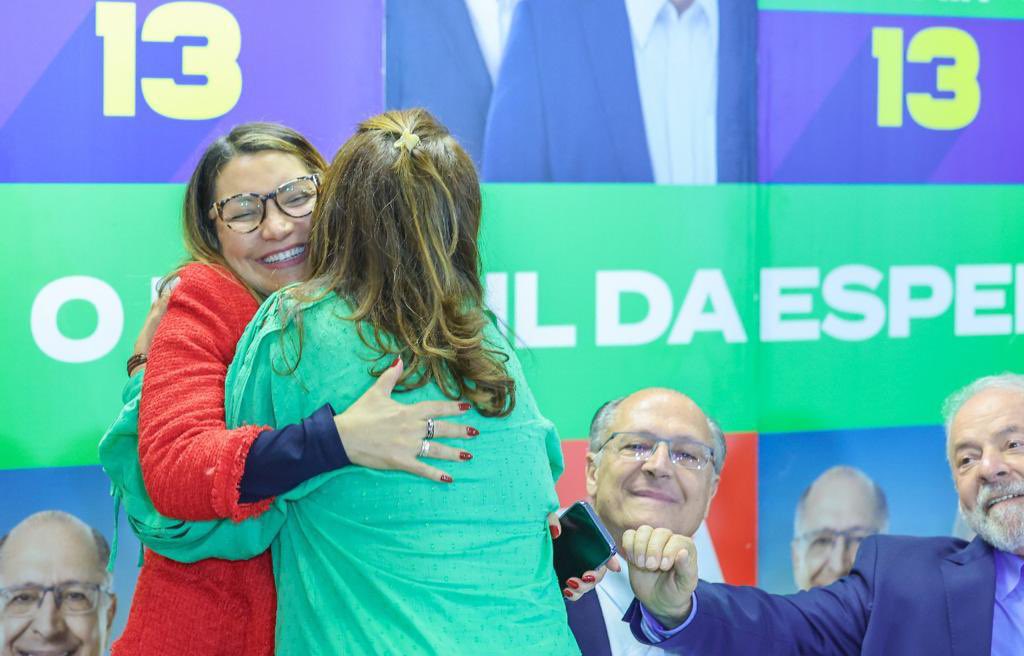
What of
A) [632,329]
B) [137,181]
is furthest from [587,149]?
[137,181]

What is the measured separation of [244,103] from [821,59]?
1.51 m

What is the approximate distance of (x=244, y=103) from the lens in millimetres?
2842

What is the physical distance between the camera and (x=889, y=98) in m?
3.45

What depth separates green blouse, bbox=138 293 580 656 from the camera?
151 cm

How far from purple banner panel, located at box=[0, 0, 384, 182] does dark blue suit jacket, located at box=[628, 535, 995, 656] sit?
139 centimetres

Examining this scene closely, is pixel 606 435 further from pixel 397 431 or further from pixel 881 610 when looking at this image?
pixel 397 431

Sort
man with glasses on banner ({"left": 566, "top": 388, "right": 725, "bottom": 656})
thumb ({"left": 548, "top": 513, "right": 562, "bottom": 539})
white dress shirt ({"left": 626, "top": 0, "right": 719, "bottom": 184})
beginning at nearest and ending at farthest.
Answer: thumb ({"left": 548, "top": 513, "right": 562, "bottom": 539}) < man with glasses on banner ({"left": 566, "top": 388, "right": 725, "bottom": 656}) < white dress shirt ({"left": 626, "top": 0, "right": 719, "bottom": 184})

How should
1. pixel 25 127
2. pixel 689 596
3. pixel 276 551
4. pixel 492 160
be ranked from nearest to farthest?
pixel 276 551, pixel 689 596, pixel 25 127, pixel 492 160

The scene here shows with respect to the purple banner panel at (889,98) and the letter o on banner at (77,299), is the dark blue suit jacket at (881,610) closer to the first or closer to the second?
the purple banner panel at (889,98)

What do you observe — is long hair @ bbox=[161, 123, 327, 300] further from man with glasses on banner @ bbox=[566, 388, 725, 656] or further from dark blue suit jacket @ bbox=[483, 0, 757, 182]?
dark blue suit jacket @ bbox=[483, 0, 757, 182]

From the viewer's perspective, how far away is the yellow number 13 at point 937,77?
11.3 feet

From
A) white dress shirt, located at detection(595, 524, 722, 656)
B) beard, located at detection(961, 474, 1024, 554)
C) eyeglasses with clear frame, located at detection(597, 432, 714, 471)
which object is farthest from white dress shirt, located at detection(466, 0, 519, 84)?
beard, located at detection(961, 474, 1024, 554)

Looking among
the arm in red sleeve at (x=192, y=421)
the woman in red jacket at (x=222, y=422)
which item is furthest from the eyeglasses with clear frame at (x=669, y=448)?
the arm in red sleeve at (x=192, y=421)

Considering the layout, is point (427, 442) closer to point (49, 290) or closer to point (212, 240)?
point (212, 240)
